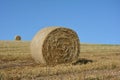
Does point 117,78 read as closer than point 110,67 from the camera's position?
Yes

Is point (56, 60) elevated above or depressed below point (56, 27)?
below

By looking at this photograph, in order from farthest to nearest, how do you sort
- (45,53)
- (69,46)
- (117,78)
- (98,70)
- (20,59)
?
(20,59) → (69,46) → (45,53) → (98,70) → (117,78)

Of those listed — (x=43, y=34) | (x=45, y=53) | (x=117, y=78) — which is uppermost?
(x=43, y=34)

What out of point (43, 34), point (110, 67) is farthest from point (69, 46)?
point (110, 67)

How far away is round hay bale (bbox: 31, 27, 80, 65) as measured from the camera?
43.0 feet

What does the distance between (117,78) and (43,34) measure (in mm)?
4947

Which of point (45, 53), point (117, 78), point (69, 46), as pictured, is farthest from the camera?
point (69, 46)

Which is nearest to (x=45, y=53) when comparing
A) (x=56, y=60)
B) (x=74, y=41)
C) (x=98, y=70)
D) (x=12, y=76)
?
(x=56, y=60)

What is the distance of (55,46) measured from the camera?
44.5 feet

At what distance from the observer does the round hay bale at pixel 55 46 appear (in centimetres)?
1311

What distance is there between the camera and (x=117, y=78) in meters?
9.27

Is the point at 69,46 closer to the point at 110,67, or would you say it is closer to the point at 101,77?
the point at 110,67

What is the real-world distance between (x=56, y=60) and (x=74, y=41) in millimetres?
1320

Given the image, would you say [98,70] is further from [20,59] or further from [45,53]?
[20,59]
